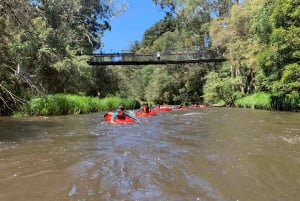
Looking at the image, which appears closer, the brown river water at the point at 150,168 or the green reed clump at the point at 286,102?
the brown river water at the point at 150,168

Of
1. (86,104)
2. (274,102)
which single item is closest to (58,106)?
(86,104)

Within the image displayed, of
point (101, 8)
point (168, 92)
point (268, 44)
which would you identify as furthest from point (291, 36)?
point (168, 92)

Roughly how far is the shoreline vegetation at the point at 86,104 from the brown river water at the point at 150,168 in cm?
554

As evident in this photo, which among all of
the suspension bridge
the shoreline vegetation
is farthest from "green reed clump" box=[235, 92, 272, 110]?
the suspension bridge

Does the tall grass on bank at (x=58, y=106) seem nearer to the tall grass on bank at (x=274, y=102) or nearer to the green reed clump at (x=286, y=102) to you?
the tall grass on bank at (x=274, y=102)

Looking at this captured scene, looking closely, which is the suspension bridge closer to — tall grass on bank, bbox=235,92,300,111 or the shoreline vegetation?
the shoreline vegetation

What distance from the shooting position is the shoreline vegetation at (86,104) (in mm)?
17391

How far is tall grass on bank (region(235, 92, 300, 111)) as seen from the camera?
21.9m

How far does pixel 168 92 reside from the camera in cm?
4975

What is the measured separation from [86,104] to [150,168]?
51.4 ft

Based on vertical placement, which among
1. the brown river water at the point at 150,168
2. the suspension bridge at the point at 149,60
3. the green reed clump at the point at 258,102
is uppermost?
the suspension bridge at the point at 149,60

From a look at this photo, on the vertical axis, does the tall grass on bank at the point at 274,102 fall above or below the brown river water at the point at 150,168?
below

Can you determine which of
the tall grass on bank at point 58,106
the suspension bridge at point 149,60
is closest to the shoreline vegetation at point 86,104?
the tall grass on bank at point 58,106

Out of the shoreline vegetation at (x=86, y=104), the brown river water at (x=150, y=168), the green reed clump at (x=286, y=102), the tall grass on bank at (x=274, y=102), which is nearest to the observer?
the brown river water at (x=150, y=168)
